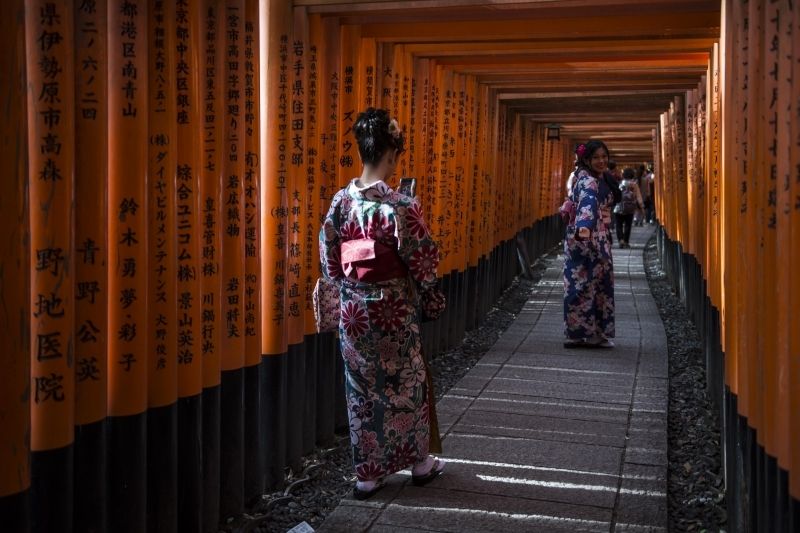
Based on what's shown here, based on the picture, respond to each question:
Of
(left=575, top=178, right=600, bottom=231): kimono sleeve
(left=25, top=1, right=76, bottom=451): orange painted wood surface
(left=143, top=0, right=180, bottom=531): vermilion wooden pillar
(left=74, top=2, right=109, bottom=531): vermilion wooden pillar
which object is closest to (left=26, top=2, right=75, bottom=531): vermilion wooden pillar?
(left=25, top=1, right=76, bottom=451): orange painted wood surface

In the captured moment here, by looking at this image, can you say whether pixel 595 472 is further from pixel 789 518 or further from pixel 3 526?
pixel 3 526

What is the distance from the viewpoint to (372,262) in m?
4.19

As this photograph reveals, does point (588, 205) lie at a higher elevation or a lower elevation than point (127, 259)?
higher

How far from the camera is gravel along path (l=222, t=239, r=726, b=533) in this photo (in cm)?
439

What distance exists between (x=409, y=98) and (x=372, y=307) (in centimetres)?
332

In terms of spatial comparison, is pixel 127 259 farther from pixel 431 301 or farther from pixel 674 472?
pixel 674 472

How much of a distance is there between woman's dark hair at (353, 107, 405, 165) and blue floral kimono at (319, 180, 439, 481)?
161 mm

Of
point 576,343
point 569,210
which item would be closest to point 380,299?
point 569,210

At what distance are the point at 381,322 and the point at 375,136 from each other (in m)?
0.93

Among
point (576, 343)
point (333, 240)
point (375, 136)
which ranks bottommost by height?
point (576, 343)

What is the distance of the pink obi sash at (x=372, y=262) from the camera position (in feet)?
13.7

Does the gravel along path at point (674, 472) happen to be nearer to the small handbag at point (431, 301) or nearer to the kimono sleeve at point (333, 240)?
the small handbag at point (431, 301)

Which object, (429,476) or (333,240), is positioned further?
(429,476)

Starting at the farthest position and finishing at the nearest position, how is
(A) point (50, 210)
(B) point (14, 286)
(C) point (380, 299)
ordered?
(C) point (380, 299) < (A) point (50, 210) < (B) point (14, 286)
